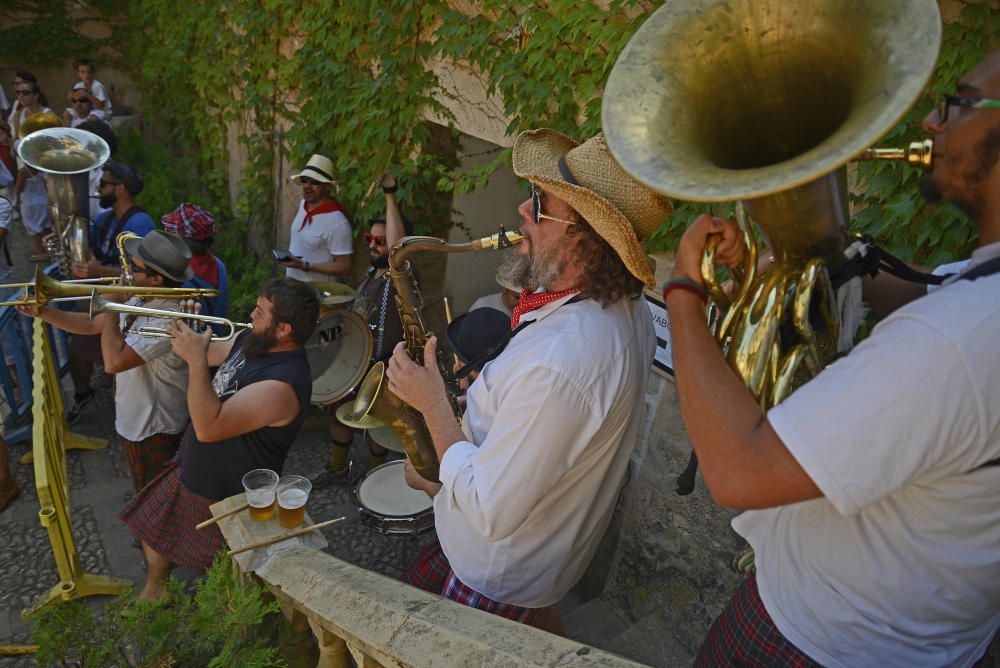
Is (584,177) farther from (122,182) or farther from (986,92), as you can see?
(122,182)

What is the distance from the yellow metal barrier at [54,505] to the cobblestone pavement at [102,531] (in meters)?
0.11

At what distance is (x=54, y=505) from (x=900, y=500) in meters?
3.57

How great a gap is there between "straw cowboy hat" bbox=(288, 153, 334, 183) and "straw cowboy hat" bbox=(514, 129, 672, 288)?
→ 164 inches

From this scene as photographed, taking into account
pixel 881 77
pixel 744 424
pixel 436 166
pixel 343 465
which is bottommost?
pixel 343 465

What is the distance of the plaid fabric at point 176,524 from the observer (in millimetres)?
3492

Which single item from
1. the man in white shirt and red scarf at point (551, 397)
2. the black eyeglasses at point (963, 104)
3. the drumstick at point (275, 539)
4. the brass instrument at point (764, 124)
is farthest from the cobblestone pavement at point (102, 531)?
the black eyeglasses at point (963, 104)

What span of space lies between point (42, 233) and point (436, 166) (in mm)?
5227

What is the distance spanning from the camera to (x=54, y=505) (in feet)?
11.3

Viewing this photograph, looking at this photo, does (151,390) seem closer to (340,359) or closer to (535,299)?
(340,359)

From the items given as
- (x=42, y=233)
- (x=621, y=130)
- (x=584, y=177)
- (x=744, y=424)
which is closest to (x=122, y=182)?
(x=42, y=233)

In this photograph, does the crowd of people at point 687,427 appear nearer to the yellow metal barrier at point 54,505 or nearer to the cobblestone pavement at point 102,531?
the yellow metal barrier at point 54,505

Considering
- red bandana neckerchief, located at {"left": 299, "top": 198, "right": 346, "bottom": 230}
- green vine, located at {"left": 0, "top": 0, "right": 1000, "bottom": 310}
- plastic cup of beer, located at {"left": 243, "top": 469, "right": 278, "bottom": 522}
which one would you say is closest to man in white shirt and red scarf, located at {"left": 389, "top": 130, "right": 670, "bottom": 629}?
plastic cup of beer, located at {"left": 243, "top": 469, "right": 278, "bottom": 522}

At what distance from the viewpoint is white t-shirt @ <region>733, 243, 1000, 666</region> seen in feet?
4.09

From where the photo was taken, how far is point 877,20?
1428 millimetres
